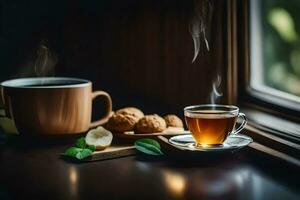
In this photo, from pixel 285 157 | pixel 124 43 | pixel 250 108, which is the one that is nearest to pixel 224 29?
pixel 250 108

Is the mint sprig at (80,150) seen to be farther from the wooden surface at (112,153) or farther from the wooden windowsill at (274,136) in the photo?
the wooden windowsill at (274,136)

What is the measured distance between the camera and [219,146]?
4.48 feet

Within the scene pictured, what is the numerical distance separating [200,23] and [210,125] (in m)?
0.42

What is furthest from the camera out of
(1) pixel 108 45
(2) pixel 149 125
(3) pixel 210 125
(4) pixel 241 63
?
(1) pixel 108 45

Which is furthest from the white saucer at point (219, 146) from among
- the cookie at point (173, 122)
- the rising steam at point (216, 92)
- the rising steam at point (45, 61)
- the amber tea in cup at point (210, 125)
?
the rising steam at point (45, 61)

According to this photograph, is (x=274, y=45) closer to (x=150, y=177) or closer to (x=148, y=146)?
Answer: (x=148, y=146)

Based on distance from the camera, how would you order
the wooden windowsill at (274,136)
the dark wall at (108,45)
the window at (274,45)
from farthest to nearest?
the dark wall at (108,45), the window at (274,45), the wooden windowsill at (274,136)

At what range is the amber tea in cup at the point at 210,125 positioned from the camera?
4.43 feet

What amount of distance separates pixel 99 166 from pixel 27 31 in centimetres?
67

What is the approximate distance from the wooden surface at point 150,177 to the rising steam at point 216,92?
0.29m

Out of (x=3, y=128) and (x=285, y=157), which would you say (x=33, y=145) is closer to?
(x=3, y=128)

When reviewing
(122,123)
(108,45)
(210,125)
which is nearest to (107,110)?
(122,123)

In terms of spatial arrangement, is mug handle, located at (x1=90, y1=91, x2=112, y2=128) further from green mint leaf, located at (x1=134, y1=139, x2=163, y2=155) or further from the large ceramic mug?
green mint leaf, located at (x1=134, y1=139, x2=163, y2=155)

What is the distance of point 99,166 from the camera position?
4.41 ft
